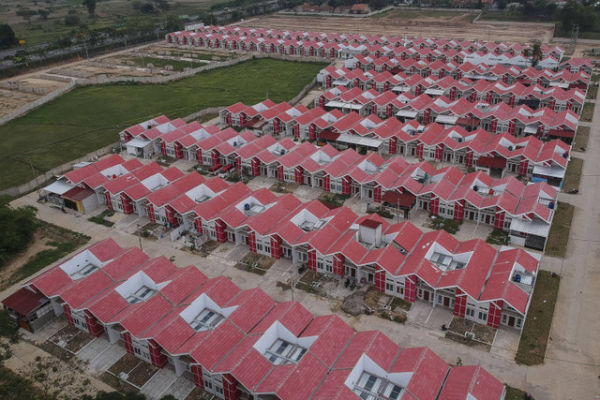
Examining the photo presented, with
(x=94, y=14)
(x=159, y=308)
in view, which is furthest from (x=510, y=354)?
(x=94, y=14)

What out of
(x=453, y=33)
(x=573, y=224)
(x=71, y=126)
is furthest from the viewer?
(x=453, y=33)

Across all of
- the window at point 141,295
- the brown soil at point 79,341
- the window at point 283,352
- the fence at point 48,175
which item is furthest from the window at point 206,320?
the fence at point 48,175

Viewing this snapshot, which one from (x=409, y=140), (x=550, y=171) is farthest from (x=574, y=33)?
(x=550, y=171)

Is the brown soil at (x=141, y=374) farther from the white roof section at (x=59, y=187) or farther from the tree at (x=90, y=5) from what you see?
the tree at (x=90, y=5)

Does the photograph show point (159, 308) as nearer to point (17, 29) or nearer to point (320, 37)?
point (320, 37)

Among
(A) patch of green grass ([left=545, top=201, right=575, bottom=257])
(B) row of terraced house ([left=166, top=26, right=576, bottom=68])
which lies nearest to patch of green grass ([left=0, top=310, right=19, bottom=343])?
(A) patch of green grass ([left=545, top=201, right=575, bottom=257])

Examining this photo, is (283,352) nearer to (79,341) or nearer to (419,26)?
(79,341)
